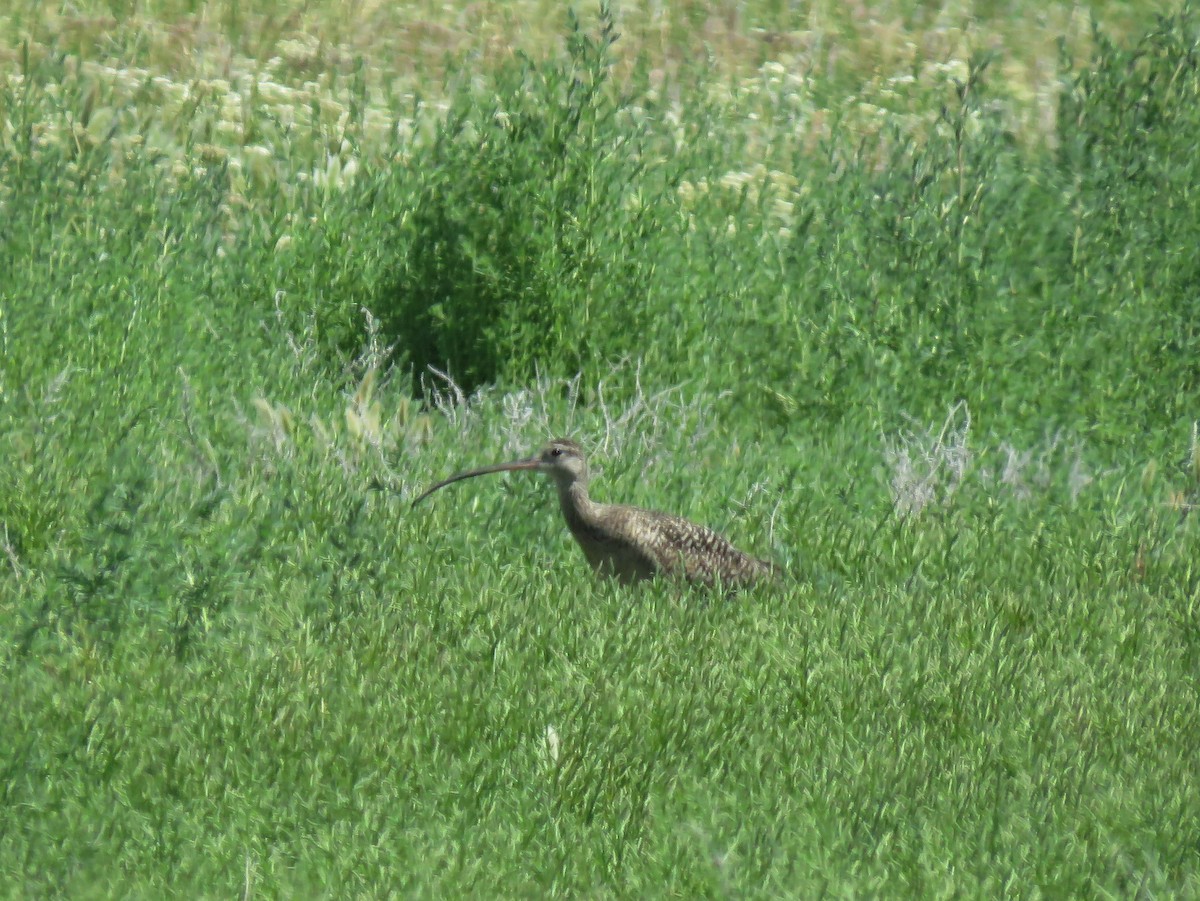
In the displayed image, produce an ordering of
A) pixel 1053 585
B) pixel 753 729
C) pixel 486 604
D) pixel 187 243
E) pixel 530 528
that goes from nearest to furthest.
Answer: pixel 753 729
pixel 486 604
pixel 1053 585
pixel 530 528
pixel 187 243

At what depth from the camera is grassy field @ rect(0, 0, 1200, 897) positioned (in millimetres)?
4699

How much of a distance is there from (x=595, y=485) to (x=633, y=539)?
0.98 metres

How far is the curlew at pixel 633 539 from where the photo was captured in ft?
21.4

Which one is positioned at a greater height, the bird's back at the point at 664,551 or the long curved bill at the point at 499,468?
the long curved bill at the point at 499,468

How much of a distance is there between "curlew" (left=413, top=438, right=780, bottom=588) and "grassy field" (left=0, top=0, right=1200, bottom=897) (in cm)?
11

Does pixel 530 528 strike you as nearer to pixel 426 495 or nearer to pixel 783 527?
pixel 426 495

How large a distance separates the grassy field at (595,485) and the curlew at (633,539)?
0.11 metres

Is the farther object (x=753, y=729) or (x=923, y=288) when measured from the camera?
(x=923, y=288)

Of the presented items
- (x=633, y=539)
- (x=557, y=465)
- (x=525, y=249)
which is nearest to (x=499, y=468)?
(x=557, y=465)

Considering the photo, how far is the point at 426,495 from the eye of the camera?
22.0 feet

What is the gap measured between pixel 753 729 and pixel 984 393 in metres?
4.02

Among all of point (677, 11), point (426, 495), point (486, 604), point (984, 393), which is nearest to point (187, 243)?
point (426, 495)

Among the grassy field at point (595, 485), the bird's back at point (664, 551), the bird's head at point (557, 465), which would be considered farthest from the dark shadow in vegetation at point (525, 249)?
the bird's back at point (664, 551)

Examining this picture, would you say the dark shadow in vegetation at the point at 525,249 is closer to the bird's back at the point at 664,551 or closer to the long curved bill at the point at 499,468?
the long curved bill at the point at 499,468
